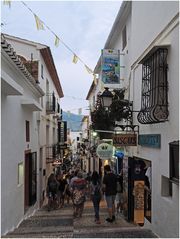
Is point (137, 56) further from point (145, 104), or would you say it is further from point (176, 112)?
point (176, 112)

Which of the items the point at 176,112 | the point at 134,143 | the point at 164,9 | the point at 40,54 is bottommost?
the point at 134,143

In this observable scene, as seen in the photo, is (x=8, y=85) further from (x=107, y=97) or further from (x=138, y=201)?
(x=138, y=201)

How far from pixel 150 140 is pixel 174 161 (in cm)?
208

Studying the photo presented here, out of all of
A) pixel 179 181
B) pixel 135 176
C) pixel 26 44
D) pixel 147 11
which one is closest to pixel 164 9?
pixel 147 11

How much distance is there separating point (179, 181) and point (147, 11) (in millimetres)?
4860

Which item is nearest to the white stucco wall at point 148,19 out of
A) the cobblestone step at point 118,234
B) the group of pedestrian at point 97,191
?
the group of pedestrian at point 97,191

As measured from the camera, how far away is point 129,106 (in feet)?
40.4

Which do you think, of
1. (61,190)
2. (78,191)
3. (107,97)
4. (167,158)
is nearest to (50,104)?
(61,190)

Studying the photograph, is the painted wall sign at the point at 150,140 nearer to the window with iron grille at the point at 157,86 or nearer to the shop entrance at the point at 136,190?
the window with iron grille at the point at 157,86

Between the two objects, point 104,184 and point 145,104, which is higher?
point 145,104

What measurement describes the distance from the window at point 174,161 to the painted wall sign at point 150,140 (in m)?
1.19

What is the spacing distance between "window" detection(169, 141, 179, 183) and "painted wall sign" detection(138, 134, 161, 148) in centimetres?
119

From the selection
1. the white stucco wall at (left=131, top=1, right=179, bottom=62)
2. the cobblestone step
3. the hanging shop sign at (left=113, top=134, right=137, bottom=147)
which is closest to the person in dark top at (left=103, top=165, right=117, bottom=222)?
the hanging shop sign at (left=113, top=134, right=137, bottom=147)

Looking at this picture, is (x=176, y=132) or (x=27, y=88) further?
(x=27, y=88)
